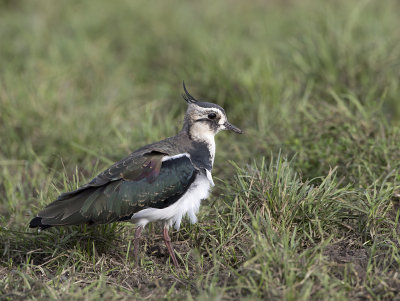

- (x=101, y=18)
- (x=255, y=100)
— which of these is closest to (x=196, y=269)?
(x=255, y=100)

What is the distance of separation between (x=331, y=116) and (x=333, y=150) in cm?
43

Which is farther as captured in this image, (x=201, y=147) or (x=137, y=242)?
(x=201, y=147)

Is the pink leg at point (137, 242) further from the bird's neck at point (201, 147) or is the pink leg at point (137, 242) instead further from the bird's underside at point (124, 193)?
the bird's neck at point (201, 147)

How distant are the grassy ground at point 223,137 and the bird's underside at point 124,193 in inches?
11.2

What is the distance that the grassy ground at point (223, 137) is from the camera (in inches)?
154

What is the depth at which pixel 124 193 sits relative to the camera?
14.1 ft

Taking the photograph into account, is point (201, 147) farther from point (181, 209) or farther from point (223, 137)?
point (223, 137)

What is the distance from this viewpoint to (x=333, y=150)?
5301mm

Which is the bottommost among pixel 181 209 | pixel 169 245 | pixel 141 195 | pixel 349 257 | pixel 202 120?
pixel 349 257

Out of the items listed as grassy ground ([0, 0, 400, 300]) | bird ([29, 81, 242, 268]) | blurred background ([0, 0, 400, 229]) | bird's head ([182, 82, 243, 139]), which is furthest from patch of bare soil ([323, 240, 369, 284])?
bird's head ([182, 82, 243, 139])

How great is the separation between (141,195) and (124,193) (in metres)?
0.12

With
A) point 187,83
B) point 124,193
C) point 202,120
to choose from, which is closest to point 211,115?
point 202,120

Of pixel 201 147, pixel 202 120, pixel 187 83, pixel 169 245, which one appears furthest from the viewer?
pixel 187 83

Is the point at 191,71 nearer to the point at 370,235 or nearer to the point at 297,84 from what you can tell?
the point at 297,84
